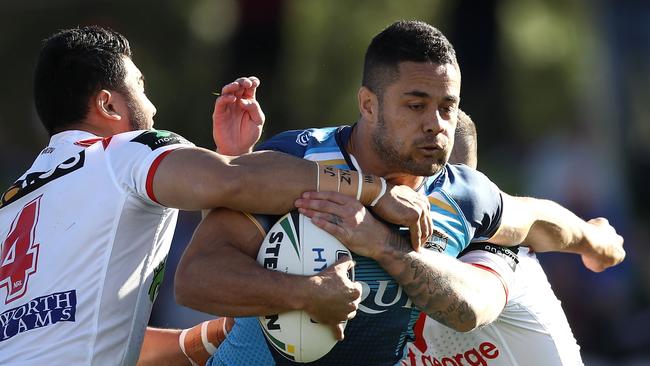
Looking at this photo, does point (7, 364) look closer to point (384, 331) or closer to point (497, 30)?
point (384, 331)

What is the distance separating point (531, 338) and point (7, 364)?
304cm

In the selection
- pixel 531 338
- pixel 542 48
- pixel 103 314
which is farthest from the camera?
pixel 542 48

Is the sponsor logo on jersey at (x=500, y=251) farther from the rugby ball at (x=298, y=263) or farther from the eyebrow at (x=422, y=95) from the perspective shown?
the rugby ball at (x=298, y=263)

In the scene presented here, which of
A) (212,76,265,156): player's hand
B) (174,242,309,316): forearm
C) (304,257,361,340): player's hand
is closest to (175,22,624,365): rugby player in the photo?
(174,242,309,316): forearm

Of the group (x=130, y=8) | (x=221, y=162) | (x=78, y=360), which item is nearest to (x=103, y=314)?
(x=78, y=360)

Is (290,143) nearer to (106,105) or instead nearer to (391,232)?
(391,232)

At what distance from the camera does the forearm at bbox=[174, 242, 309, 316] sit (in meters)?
5.14

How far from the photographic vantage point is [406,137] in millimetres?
5785

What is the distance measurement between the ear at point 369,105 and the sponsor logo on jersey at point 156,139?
3.17 ft

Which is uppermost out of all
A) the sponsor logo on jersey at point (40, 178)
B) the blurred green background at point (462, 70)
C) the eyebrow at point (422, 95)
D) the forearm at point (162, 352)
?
the eyebrow at point (422, 95)

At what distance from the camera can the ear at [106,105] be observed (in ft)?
20.1

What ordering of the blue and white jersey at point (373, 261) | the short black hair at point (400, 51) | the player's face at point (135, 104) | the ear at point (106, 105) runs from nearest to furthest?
the blue and white jersey at point (373, 261)
the short black hair at point (400, 51)
the ear at point (106, 105)
the player's face at point (135, 104)

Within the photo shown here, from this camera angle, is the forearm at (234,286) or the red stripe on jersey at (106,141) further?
the red stripe on jersey at (106,141)

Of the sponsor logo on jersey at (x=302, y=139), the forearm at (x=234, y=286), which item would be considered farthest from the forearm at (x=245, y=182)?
the sponsor logo on jersey at (x=302, y=139)
